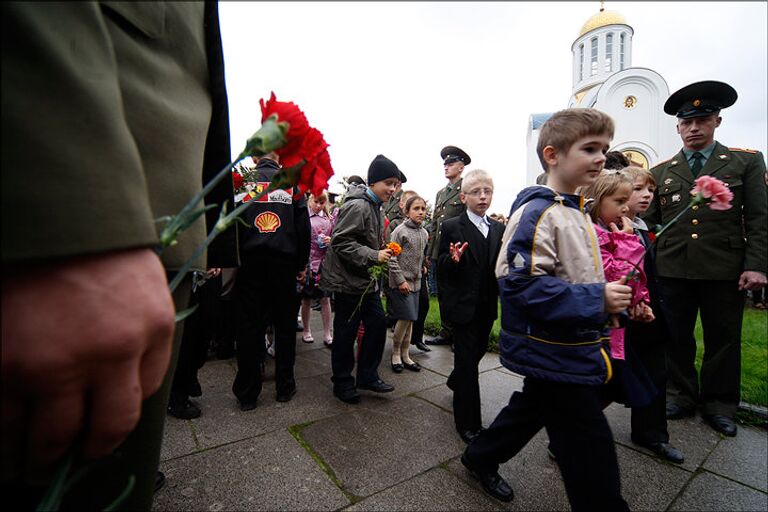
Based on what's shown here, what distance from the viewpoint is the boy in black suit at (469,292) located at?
9.45 feet

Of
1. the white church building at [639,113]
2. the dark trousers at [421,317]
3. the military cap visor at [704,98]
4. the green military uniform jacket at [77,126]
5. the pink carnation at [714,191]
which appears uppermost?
the white church building at [639,113]

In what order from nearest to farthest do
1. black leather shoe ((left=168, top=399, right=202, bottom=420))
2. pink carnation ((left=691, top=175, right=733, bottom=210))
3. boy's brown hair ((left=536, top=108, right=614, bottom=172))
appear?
pink carnation ((left=691, top=175, right=733, bottom=210)) < boy's brown hair ((left=536, top=108, right=614, bottom=172)) < black leather shoe ((left=168, top=399, right=202, bottom=420))

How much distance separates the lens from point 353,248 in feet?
11.7

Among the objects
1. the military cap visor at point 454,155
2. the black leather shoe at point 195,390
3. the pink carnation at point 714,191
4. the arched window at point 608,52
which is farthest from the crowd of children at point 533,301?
the arched window at point 608,52

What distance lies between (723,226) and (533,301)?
9.08 ft

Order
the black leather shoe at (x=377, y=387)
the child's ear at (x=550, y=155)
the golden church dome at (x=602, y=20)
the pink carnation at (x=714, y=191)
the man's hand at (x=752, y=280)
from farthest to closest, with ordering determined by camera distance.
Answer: the golden church dome at (x=602, y=20)
the black leather shoe at (x=377, y=387)
the man's hand at (x=752, y=280)
the child's ear at (x=550, y=155)
the pink carnation at (x=714, y=191)

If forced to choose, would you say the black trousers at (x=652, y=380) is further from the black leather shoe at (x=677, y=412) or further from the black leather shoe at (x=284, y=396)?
the black leather shoe at (x=284, y=396)

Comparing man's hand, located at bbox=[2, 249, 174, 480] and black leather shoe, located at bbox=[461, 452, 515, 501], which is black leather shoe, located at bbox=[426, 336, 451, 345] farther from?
man's hand, located at bbox=[2, 249, 174, 480]

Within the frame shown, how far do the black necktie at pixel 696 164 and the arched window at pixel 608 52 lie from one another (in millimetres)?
41978

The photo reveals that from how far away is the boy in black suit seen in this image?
9.45 feet

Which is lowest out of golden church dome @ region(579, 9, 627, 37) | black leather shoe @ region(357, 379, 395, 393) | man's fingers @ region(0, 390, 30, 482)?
black leather shoe @ region(357, 379, 395, 393)

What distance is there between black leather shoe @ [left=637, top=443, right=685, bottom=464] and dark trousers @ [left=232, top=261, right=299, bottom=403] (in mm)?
2836

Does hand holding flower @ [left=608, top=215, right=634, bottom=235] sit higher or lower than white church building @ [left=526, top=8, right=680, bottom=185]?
lower

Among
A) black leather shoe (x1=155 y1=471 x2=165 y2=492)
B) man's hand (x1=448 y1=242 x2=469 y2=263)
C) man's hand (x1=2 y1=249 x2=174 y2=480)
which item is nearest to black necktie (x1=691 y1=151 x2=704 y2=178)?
man's hand (x1=448 y1=242 x2=469 y2=263)
